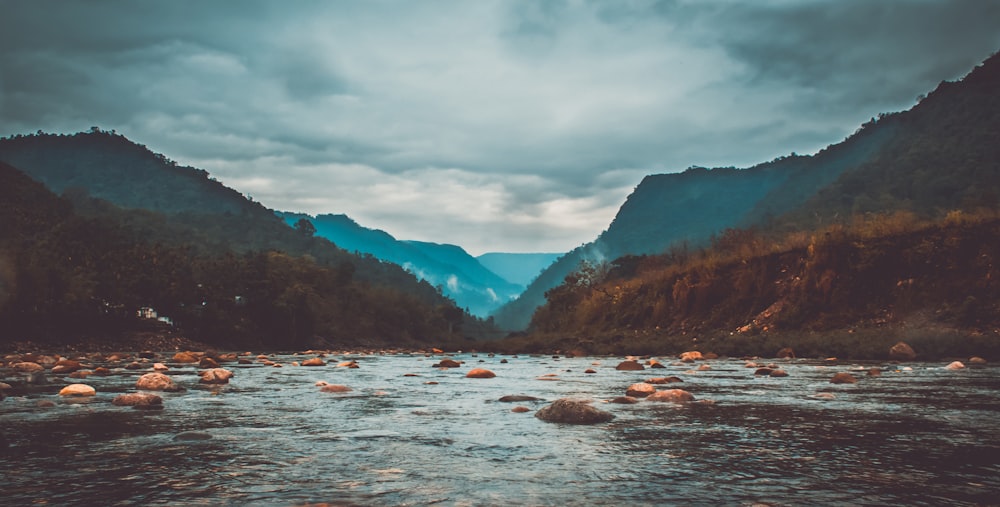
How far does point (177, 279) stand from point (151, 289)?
342 centimetres

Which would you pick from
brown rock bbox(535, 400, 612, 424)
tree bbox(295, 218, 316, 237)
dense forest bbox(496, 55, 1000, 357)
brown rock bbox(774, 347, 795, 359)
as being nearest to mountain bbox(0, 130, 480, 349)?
tree bbox(295, 218, 316, 237)

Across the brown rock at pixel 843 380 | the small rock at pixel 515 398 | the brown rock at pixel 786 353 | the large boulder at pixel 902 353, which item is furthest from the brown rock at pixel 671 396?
the brown rock at pixel 786 353

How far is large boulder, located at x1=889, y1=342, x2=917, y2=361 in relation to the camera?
1853 centimetres

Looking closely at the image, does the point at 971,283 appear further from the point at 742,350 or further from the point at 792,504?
the point at 792,504

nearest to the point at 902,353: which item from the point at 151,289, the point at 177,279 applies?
the point at 151,289

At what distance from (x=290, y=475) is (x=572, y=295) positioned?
7629cm

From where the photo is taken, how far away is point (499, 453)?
4336 millimetres

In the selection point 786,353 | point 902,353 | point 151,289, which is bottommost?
point 786,353

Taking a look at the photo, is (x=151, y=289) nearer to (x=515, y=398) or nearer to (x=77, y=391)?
(x=77, y=391)

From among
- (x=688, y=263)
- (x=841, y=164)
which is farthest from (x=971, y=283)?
(x=841, y=164)

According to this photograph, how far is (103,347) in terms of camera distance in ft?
123

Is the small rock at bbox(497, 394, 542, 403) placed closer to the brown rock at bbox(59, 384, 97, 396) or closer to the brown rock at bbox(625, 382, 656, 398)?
the brown rock at bbox(625, 382, 656, 398)

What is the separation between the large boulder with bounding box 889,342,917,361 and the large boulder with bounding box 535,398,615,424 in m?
16.7

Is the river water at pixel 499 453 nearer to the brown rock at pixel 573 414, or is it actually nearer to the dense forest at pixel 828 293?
the brown rock at pixel 573 414
